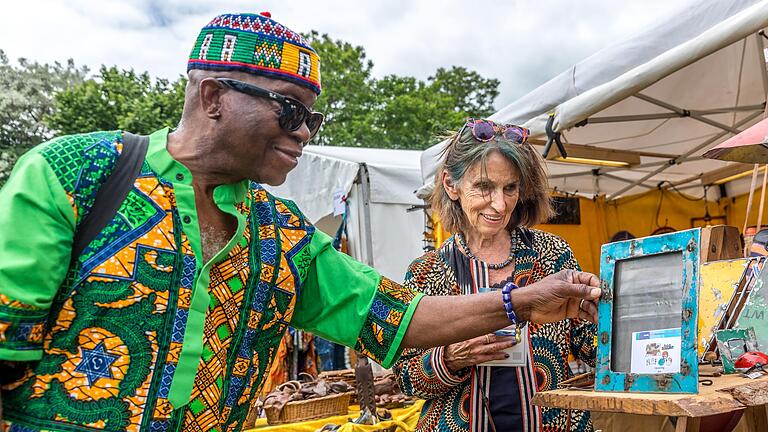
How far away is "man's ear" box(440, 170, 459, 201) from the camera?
246 centimetres

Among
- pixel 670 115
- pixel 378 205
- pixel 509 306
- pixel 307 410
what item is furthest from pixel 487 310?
pixel 378 205

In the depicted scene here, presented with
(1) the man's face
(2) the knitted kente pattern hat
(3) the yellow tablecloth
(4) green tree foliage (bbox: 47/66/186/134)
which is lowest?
(3) the yellow tablecloth

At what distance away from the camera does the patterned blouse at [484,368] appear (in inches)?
80.7

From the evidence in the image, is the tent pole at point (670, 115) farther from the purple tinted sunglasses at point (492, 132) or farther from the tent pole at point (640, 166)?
the purple tinted sunglasses at point (492, 132)

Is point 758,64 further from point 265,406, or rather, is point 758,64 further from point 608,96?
point 265,406

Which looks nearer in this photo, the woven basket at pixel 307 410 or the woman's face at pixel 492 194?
the woman's face at pixel 492 194

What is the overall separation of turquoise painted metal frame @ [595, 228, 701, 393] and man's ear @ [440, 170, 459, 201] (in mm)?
748

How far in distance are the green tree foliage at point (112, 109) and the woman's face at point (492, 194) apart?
21935 millimetres

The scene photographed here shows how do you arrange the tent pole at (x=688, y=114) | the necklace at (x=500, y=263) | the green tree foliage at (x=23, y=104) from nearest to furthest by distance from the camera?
the necklace at (x=500, y=263) < the tent pole at (x=688, y=114) < the green tree foliage at (x=23, y=104)

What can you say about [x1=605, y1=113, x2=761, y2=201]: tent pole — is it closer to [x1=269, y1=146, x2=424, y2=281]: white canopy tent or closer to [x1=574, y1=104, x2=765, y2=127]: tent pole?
[x1=574, y1=104, x2=765, y2=127]: tent pole

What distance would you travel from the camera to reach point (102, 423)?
1.29 m

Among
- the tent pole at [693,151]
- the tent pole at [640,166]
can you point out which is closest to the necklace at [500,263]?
the tent pole at [693,151]

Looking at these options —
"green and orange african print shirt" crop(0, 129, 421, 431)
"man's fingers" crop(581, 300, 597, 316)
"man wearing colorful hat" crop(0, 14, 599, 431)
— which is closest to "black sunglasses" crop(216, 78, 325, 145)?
"man wearing colorful hat" crop(0, 14, 599, 431)

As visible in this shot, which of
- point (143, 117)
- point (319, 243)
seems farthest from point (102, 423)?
point (143, 117)
